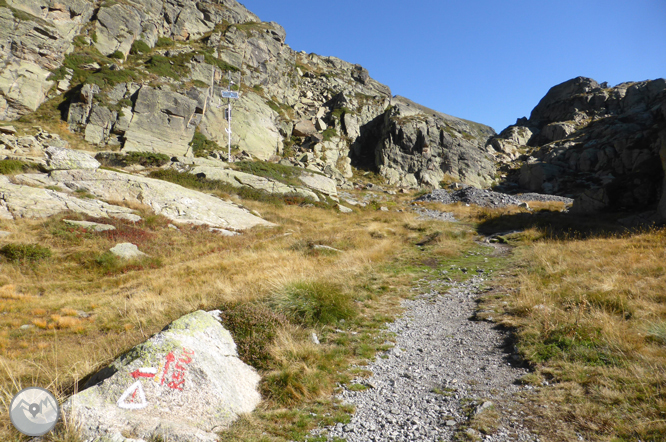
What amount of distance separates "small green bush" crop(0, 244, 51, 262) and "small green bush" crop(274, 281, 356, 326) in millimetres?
13841

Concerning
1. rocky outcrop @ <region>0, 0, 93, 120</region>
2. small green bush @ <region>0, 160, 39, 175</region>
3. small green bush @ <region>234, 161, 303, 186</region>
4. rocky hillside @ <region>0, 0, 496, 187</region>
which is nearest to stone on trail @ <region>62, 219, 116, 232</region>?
small green bush @ <region>0, 160, 39, 175</region>

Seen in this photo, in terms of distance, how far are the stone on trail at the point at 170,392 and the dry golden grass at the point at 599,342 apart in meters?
4.16

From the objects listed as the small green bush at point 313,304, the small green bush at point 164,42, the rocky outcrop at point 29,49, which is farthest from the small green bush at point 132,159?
the small green bush at point 164,42

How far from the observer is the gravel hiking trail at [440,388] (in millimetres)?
3691

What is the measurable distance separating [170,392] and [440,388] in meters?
4.04

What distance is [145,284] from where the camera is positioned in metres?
11.4

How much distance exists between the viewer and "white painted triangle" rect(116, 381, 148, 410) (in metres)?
3.34

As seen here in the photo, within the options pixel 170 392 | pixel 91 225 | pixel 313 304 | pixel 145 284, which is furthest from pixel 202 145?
pixel 170 392

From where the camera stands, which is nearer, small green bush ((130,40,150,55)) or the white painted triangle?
the white painted triangle

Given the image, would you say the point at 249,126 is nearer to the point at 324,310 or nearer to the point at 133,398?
the point at 324,310

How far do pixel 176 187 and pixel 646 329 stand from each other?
28097mm

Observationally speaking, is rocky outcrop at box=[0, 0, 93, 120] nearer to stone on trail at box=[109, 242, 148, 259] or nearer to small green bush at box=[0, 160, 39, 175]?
small green bush at box=[0, 160, 39, 175]

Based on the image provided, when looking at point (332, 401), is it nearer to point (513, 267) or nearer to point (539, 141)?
point (513, 267)

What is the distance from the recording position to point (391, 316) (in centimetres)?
775
